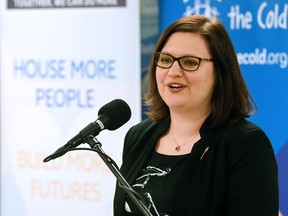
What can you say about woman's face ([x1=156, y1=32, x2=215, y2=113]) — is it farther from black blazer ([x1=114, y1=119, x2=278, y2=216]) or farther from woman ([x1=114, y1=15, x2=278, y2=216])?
black blazer ([x1=114, y1=119, x2=278, y2=216])

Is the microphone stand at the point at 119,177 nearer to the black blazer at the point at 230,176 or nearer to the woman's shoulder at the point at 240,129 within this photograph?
the black blazer at the point at 230,176

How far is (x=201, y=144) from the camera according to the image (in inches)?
81.1

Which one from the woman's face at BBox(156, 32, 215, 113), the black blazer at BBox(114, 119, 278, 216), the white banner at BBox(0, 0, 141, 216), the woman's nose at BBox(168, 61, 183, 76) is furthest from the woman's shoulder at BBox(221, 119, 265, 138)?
the white banner at BBox(0, 0, 141, 216)

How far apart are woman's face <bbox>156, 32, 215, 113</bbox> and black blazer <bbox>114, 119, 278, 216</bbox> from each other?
0.13 meters

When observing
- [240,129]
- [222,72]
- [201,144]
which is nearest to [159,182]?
[201,144]

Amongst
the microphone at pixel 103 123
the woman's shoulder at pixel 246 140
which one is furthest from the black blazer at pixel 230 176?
the microphone at pixel 103 123

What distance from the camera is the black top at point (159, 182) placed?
203cm

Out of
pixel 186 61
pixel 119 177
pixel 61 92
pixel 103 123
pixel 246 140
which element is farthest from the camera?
pixel 61 92

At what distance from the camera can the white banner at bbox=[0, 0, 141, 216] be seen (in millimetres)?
3709

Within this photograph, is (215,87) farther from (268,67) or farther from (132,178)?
(268,67)

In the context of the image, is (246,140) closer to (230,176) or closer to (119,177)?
(230,176)

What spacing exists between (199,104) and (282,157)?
1.31 metres

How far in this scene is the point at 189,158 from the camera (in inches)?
81.0

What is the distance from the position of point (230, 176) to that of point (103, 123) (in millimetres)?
434
